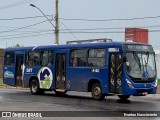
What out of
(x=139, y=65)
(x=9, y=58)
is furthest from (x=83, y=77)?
(x=9, y=58)

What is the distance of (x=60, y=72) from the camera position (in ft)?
84.2

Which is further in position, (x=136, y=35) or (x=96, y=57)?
(x=136, y=35)

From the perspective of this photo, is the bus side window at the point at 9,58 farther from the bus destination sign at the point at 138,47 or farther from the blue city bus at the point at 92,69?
the bus destination sign at the point at 138,47

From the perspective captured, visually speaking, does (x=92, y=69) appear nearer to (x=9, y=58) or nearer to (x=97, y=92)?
(x=97, y=92)

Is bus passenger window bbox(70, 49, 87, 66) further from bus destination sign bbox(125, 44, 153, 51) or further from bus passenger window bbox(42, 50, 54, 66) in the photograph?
bus destination sign bbox(125, 44, 153, 51)

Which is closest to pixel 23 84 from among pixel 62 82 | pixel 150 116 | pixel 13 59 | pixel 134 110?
pixel 13 59

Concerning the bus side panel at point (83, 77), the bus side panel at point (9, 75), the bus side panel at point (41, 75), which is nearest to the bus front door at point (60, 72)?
the bus side panel at point (41, 75)

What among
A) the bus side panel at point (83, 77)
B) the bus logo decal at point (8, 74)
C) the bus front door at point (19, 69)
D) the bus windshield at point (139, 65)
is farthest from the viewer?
the bus logo decal at point (8, 74)

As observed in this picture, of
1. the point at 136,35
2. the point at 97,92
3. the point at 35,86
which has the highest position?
the point at 136,35

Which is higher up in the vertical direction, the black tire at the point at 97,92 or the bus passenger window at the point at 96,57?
the bus passenger window at the point at 96,57

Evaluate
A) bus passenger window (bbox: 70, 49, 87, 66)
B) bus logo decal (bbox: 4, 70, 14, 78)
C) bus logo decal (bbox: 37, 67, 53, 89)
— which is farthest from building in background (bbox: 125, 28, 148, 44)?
bus passenger window (bbox: 70, 49, 87, 66)

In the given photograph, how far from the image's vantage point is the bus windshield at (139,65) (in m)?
21.7

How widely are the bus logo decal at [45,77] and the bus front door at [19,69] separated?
7.01ft

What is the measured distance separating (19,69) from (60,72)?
4.50 m
